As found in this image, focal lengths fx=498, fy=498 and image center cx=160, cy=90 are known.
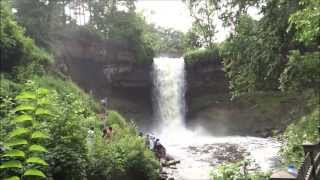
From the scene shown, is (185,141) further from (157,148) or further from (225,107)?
(157,148)

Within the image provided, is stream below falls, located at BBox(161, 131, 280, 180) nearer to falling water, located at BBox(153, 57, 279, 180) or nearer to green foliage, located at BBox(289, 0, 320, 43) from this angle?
falling water, located at BBox(153, 57, 279, 180)

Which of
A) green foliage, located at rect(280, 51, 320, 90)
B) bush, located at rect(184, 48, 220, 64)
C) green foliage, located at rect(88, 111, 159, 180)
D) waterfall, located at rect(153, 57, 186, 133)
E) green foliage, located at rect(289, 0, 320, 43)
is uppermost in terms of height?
bush, located at rect(184, 48, 220, 64)

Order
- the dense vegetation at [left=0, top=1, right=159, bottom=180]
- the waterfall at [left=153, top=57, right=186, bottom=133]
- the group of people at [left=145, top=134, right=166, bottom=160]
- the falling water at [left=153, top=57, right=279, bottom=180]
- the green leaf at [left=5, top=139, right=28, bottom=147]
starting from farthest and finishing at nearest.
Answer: the waterfall at [left=153, top=57, right=186, bottom=133], the group of people at [left=145, top=134, right=166, bottom=160], the falling water at [left=153, top=57, right=279, bottom=180], the dense vegetation at [left=0, top=1, right=159, bottom=180], the green leaf at [left=5, top=139, right=28, bottom=147]

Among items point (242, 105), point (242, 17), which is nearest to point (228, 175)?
point (242, 17)

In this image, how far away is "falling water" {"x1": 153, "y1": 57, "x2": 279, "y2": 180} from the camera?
795 inches

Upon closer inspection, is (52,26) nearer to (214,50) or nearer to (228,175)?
(214,50)

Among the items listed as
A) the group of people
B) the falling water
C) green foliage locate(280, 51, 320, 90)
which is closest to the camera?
green foliage locate(280, 51, 320, 90)

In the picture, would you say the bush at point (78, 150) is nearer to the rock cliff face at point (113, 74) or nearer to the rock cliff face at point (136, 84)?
the rock cliff face at point (136, 84)

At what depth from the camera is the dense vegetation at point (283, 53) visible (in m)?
11.2

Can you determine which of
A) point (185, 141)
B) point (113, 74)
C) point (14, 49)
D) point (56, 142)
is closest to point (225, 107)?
point (185, 141)

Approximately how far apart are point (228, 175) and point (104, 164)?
3518mm

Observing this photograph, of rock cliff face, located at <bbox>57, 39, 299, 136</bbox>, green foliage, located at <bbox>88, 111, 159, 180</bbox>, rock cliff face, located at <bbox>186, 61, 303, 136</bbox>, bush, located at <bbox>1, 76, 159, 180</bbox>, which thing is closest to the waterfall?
rock cliff face, located at <bbox>57, 39, 299, 136</bbox>

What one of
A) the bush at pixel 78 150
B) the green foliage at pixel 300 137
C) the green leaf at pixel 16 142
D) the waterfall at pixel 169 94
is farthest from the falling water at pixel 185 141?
the green leaf at pixel 16 142

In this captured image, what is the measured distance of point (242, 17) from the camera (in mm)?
15508
